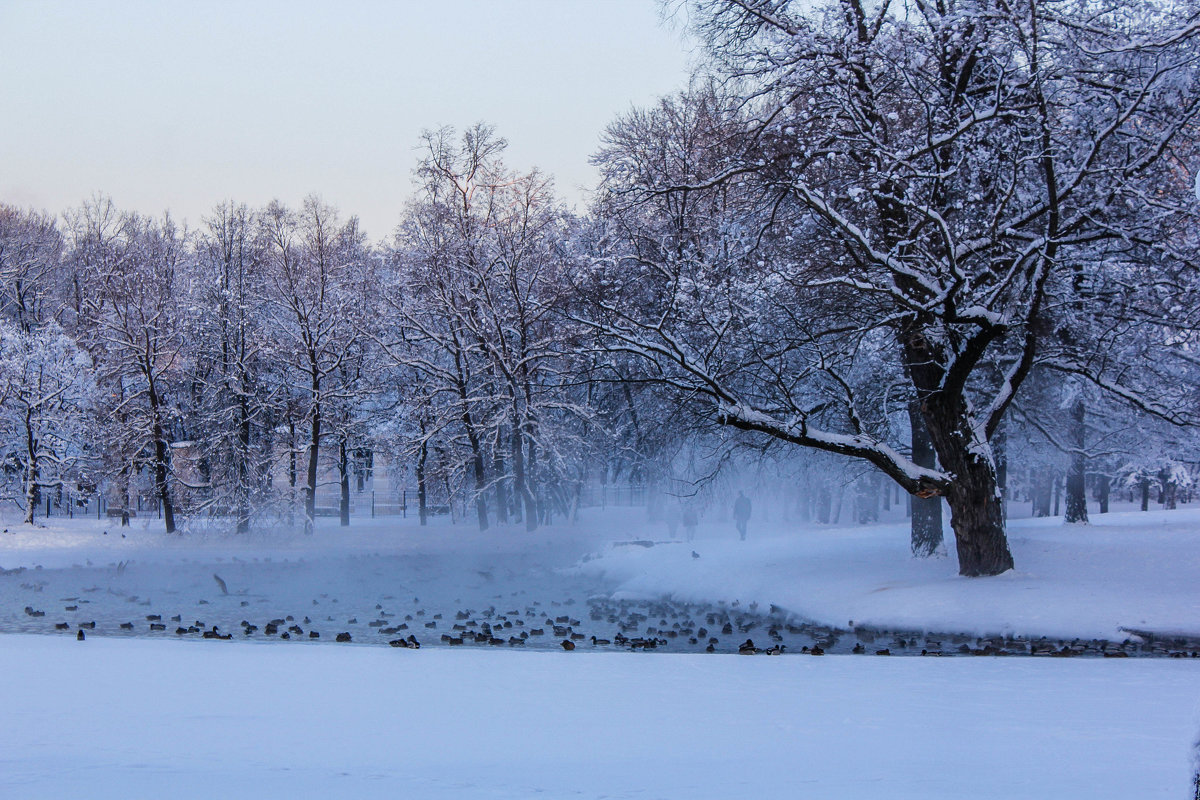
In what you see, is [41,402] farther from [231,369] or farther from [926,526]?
[926,526]

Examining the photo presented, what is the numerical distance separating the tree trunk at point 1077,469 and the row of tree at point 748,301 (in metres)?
0.12

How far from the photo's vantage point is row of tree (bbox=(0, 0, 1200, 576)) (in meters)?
13.1

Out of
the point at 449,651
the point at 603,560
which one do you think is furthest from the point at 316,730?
the point at 603,560

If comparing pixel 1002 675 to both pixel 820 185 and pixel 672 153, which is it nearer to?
pixel 820 185

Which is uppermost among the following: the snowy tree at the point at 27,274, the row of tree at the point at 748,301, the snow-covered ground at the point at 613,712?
the snowy tree at the point at 27,274

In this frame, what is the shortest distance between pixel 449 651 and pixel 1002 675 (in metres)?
5.29

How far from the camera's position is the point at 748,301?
17.5m

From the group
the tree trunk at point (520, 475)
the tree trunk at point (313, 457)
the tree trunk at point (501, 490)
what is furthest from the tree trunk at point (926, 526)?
the tree trunk at point (313, 457)

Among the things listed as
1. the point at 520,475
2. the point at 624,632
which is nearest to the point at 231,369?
the point at 520,475

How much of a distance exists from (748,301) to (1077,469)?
1432 cm

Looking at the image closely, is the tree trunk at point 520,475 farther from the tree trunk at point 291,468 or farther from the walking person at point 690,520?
A: the tree trunk at point 291,468

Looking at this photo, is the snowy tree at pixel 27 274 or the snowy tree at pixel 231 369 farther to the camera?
the snowy tree at pixel 27 274

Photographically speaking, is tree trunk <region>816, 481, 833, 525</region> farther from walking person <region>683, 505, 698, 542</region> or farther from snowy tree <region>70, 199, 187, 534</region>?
snowy tree <region>70, 199, 187, 534</region>

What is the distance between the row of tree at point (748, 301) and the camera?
13133 millimetres
